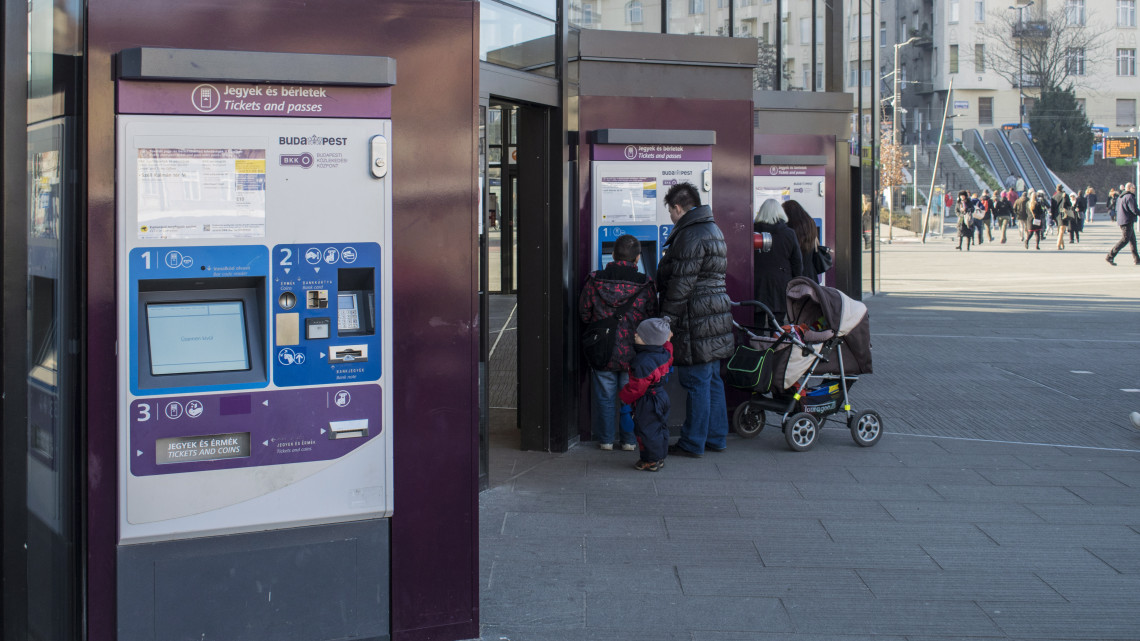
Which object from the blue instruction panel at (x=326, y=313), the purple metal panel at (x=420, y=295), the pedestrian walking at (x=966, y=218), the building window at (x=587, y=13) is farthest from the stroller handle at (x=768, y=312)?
the pedestrian walking at (x=966, y=218)

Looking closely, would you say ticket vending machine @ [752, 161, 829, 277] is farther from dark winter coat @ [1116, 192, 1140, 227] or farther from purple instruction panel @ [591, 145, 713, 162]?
dark winter coat @ [1116, 192, 1140, 227]

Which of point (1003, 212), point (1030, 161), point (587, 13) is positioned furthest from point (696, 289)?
point (1030, 161)

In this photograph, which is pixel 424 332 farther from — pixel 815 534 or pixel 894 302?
pixel 894 302

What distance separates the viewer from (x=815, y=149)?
1334 cm

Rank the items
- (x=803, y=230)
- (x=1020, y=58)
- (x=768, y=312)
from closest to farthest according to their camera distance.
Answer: (x=768, y=312) → (x=803, y=230) → (x=1020, y=58)

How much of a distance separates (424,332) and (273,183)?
0.73 metres

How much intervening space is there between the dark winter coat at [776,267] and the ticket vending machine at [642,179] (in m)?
0.97

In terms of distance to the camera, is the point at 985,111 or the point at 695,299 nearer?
the point at 695,299

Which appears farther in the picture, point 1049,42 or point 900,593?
point 1049,42

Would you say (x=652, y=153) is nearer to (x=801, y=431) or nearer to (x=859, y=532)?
(x=801, y=431)

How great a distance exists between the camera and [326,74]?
383cm

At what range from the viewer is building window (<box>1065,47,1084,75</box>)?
256 ft

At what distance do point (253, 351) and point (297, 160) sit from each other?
642mm

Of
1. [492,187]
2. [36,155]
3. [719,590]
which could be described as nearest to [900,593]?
[719,590]
